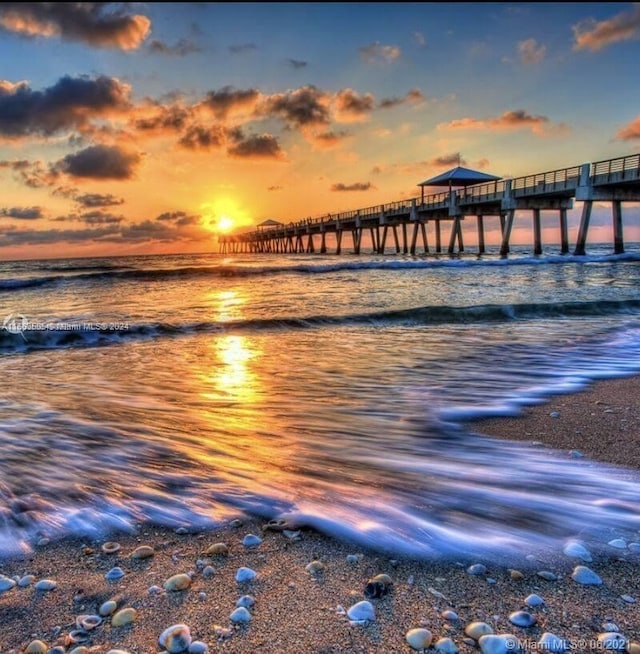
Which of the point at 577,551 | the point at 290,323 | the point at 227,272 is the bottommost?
the point at 577,551

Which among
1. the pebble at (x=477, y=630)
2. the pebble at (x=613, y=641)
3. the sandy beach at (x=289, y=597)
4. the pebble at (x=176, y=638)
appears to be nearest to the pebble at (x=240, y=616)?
the sandy beach at (x=289, y=597)

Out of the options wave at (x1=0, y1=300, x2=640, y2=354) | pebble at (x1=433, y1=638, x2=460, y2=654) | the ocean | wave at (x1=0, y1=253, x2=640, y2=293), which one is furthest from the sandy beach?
wave at (x1=0, y1=253, x2=640, y2=293)

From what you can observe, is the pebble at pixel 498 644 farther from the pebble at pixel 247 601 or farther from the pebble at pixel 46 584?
the pebble at pixel 46 584

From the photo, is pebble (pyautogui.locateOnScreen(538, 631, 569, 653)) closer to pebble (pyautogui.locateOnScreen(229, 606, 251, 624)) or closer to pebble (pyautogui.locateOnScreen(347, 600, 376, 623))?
pebble (pyautogui.locateOnScreen(347, 600, 376, 623))

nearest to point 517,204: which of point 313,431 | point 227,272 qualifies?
point 227,272

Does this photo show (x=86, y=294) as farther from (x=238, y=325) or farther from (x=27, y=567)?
(x=27, y=567)

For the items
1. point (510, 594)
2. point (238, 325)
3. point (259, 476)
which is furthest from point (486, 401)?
point (238, 325)

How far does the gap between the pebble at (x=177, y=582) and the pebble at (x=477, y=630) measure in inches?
37.9

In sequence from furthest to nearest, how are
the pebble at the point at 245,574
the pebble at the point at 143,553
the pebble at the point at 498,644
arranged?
the pebble at the point at 143,553, the pebble at the point at 245,574, the pebble at the point at 498,644

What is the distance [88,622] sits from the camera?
1.48 m

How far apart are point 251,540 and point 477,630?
0.96 m

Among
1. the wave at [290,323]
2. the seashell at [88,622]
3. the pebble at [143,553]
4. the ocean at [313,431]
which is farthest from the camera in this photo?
the wave at [290,323]

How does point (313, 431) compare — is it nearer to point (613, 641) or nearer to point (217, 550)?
point (217, 550)

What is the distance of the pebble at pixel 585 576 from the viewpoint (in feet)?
5.31
